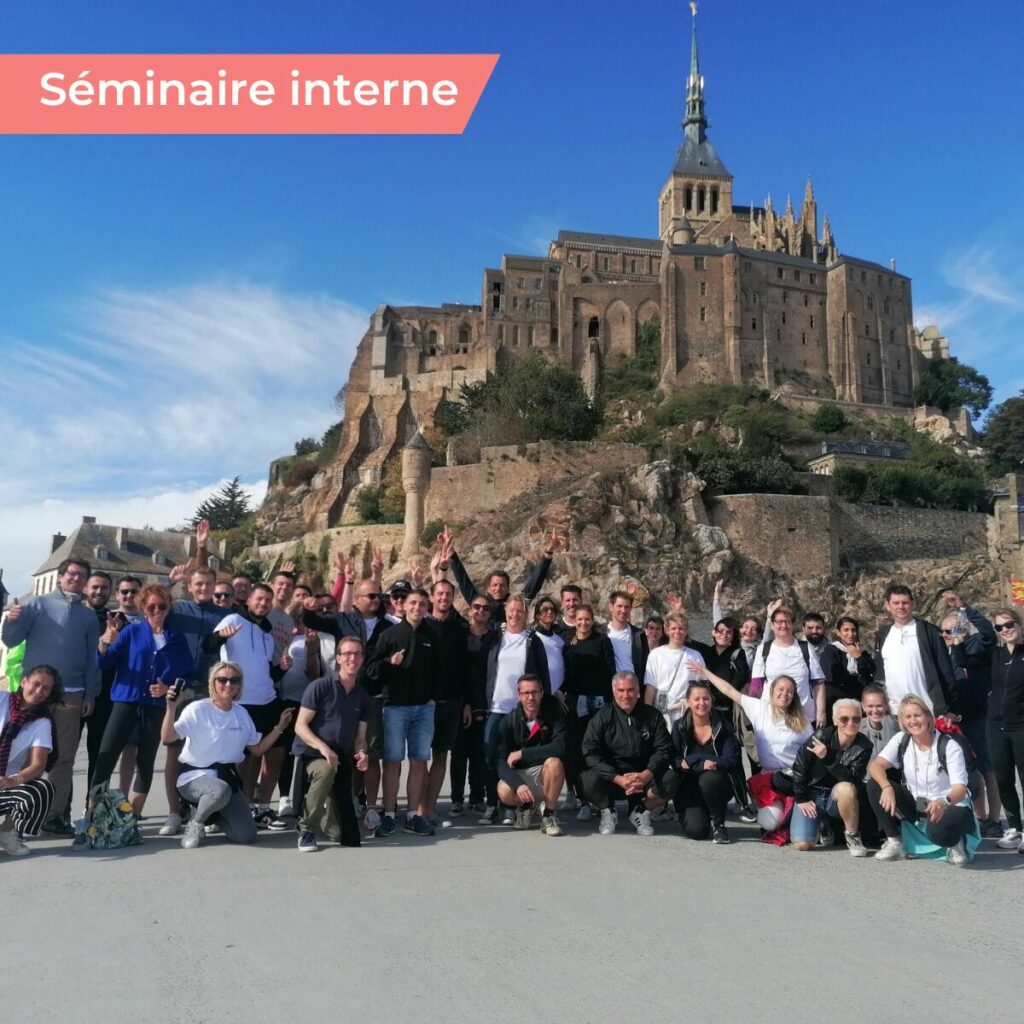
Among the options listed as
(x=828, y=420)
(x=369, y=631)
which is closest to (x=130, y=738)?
(x=369, y=631)

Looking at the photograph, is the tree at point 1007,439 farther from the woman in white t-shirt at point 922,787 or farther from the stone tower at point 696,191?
the woman in white t-shirt at point 922,787

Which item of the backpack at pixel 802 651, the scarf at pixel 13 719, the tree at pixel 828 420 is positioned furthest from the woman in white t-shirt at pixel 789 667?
the tree at pixel 828 420

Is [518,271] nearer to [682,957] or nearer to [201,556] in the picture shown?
[201,556]

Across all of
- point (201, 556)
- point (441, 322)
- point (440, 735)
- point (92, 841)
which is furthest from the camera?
point (441, 322)

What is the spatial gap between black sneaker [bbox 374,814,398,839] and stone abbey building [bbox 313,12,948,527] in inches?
1925

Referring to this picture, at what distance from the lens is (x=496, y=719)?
7512 mm

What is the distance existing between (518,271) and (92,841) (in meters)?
62.8

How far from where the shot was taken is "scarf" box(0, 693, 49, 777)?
6.41 m

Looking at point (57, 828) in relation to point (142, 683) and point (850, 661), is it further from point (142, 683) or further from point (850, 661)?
point (850, 661)

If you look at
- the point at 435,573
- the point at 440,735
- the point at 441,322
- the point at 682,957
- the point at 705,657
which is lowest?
the point at 682,957

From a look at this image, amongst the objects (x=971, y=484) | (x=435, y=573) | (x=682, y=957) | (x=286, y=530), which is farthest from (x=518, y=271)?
(x=682, y=957)

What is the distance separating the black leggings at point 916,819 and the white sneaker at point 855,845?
0.60 ft

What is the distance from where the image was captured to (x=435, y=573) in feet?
28.3

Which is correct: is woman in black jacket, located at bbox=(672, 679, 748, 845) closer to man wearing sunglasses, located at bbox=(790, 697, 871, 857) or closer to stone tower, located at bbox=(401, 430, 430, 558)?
man wearing sunglasses, located at bbox=(790, 697, 871, 857)
